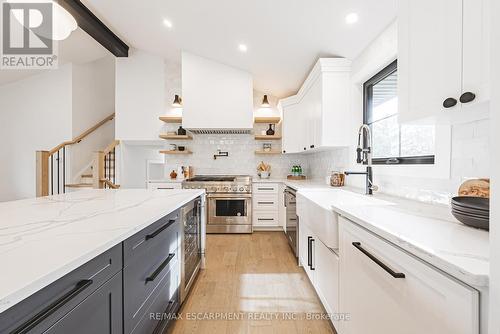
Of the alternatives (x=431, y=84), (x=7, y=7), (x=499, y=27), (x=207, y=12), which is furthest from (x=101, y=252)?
(x=7, y=7)

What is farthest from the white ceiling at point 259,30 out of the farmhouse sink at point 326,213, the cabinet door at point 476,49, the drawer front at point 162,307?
the drawer front at point 162,307

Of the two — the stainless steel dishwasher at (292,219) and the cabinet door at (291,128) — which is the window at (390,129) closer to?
the stainless steel dishwasher at (292,219)

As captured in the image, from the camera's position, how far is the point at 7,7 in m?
3.45

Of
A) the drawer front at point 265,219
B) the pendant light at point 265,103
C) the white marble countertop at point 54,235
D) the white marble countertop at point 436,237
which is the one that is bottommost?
the drawer front at point 265,219

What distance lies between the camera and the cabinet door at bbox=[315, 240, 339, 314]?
1475mm

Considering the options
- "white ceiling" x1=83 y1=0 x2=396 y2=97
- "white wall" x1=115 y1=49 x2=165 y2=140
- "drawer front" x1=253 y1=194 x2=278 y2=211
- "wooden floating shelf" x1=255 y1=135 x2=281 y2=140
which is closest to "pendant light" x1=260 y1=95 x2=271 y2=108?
"white ceiling" x1=83 y1=0 x2=396 y2=97

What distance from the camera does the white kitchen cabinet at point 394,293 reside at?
59 centimetres

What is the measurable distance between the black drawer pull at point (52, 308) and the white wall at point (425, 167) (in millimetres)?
1706

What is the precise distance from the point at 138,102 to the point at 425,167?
4.78 meters

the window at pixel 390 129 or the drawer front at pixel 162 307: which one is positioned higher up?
the window at pixel 390 129

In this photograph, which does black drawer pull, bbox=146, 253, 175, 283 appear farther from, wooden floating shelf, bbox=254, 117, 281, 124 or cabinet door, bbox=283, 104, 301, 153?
wooden floating shelf, bbox=254, 117, 281, 124

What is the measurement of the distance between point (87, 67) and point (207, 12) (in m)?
4.05

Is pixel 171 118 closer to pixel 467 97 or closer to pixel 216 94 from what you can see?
pixel 216 94

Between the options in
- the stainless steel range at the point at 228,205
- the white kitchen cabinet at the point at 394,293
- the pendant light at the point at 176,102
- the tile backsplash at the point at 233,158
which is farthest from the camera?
the tile backsplash at the point at 233,158
